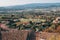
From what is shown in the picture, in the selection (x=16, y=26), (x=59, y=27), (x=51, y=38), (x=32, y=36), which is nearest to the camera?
(x=51, y=38)

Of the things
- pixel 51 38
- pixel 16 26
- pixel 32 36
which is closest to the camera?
pixel 51 38

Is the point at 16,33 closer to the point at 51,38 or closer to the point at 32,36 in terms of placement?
the point at 32,36

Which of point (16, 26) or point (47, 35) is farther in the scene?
point (16, 26)

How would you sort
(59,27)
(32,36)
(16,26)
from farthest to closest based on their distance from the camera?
(16,26), (59,27), (32,36)

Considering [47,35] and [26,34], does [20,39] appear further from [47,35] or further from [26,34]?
[47,35]

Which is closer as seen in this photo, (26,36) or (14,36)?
(14,36)

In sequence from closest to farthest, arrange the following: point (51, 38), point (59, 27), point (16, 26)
A: point (51, 38), point (59, 27), point (16, 26)

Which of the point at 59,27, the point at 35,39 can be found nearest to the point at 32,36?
the point at 35,39

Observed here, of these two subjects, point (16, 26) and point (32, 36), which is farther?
point (16, 26)

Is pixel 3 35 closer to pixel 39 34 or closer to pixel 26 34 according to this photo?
pixel 26 34

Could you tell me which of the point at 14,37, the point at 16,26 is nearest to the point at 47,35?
the point at 14,37
